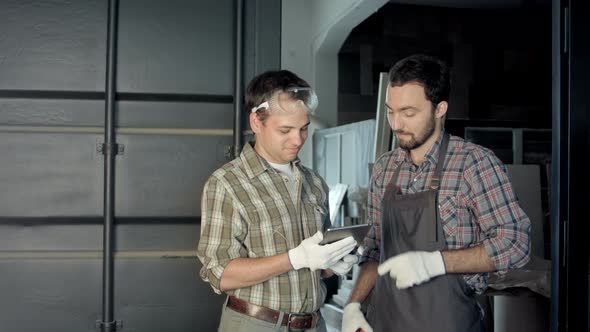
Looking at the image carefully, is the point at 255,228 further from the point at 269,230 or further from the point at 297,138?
the point at 297,138

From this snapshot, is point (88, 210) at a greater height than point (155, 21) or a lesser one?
lesser

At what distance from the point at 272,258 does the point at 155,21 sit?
1.72 m

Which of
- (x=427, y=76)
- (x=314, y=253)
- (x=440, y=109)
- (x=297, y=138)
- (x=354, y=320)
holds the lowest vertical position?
(x=354, y=320)

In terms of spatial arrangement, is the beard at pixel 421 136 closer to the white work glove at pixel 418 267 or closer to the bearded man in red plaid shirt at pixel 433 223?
the bearded man in red plaid shirt at pixel 433 223

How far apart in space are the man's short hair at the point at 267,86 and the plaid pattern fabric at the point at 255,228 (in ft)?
0.61

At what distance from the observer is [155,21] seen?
3.29 meters

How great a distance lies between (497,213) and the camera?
2.04m

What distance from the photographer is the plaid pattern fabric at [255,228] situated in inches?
84.9

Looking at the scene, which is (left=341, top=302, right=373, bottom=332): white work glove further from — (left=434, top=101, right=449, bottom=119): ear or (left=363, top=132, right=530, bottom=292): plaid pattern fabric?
(left=434, top=101, right=449, bottom=119): ear

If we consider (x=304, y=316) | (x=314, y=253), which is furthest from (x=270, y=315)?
(x=314, y=253)

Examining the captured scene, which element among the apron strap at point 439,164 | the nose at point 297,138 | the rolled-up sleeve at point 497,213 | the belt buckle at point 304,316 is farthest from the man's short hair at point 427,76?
the belt buckle at point 304,316

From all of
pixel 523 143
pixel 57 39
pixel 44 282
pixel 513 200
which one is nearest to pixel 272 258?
pixel 513 200

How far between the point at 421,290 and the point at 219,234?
2.29ft

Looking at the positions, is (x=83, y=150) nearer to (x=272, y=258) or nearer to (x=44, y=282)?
(x=44, y=282)
